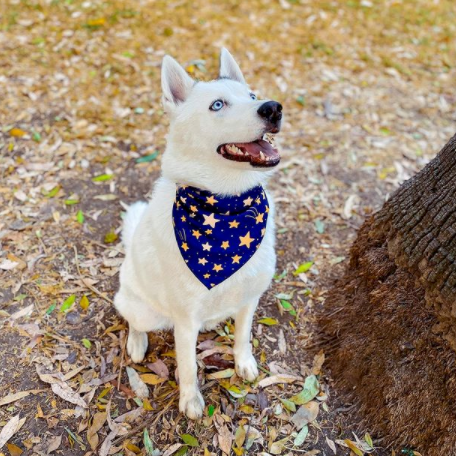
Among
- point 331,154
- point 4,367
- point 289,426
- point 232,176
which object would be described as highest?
point 232,176

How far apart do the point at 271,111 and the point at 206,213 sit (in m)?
0.72

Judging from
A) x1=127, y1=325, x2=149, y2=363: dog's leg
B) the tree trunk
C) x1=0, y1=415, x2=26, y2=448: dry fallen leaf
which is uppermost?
the tree trunk

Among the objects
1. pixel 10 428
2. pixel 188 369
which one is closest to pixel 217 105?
pixel 188 369

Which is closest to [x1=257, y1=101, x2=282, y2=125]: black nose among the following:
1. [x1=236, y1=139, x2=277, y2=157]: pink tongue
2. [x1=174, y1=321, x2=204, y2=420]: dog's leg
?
[x1=236, y1=139, x2=277, y2=157]: pink tongue

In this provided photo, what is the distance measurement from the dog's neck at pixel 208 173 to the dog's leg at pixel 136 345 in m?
1.35

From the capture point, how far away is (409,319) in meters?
2.92

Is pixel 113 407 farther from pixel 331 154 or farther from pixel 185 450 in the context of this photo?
pixel 331 154

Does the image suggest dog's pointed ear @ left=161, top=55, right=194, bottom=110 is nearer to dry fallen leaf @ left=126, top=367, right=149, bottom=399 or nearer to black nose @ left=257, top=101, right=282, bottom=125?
black nose @ left=257, top=101, right=282, bottom=125

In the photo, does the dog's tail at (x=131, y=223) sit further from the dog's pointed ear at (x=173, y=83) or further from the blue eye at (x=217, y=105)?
the blue eye at (x=217, y=105)

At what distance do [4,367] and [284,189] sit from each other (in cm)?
304

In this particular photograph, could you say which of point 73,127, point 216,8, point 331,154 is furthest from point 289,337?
point 216,8

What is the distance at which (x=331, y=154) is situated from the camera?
5355 millimetres

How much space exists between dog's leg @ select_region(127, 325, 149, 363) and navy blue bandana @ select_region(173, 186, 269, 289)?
996 millimetres

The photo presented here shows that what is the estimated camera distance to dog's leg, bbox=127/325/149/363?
11.4 feet
